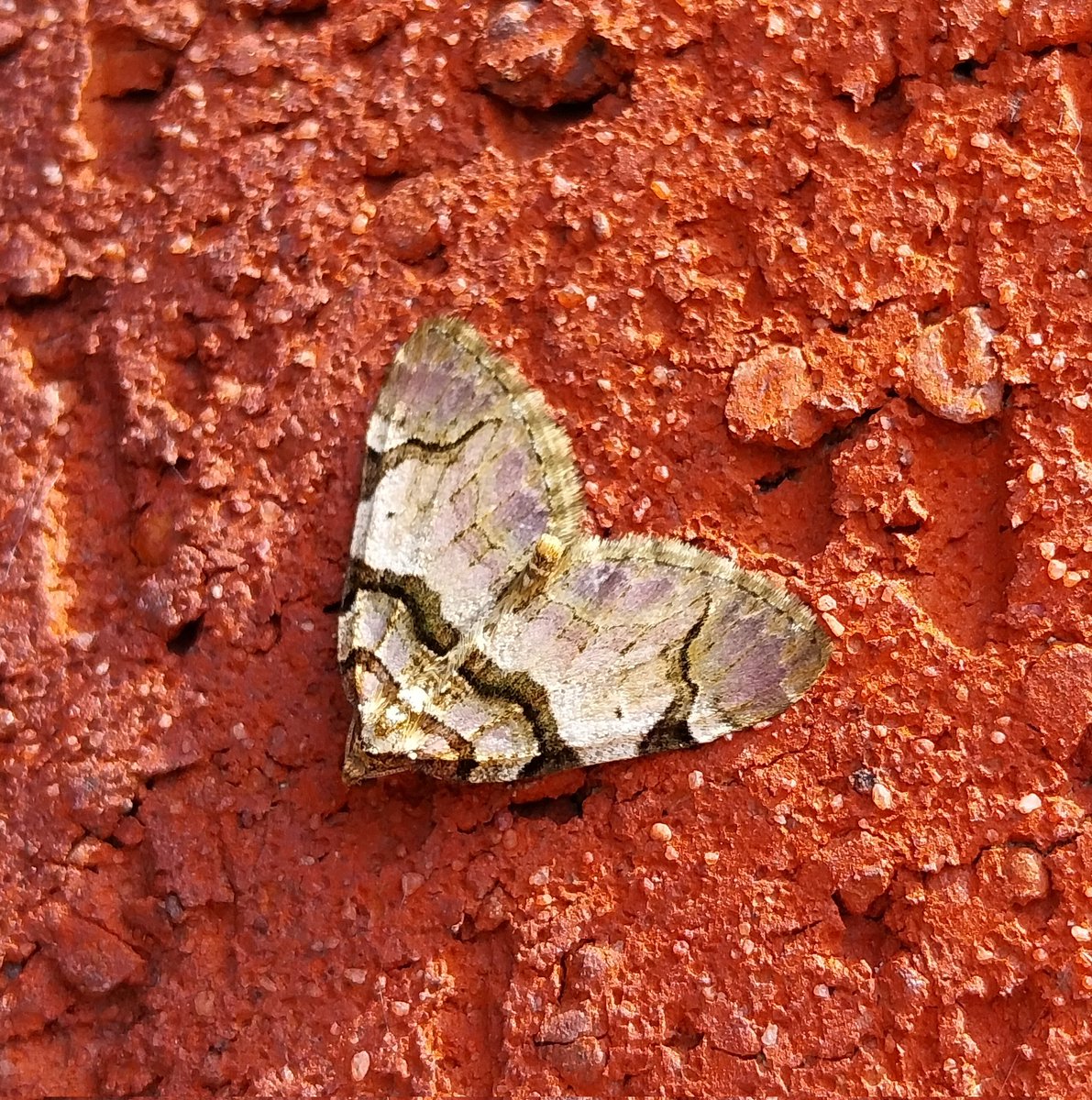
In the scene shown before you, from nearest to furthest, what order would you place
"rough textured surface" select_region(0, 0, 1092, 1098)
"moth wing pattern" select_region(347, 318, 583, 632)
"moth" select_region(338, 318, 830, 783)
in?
"rough textured surface" select_region(0, 0, 1092, 1098), "moth" select_region(338, 318, 830, 783), "moth wing pattern" select_region(347, 318, 583, 632)

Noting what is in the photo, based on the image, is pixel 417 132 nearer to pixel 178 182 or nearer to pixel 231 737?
pixel 178 182

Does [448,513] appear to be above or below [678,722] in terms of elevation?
above

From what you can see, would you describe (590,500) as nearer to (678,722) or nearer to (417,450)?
(417,450)

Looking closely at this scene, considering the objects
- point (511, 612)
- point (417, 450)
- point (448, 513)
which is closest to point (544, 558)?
point (511, 612)

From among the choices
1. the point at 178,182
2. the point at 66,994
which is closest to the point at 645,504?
the point at 178,182

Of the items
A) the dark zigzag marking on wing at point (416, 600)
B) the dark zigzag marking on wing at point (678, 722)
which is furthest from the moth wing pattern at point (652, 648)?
the dark zigzag marking on wing at point (416, 600)

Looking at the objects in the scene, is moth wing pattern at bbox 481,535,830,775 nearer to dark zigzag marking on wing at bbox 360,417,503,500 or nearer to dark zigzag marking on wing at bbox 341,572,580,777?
dark zigzag marking on wing at bbox 341,572,580,777

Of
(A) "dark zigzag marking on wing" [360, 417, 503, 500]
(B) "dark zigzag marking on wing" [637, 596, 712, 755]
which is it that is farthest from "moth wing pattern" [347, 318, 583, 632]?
(B) "dark zigzag marking on wing" [637, 596, 712, 755]

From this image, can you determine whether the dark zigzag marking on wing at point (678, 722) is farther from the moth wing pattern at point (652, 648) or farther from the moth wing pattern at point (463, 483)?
the moth wing pattern at point (463, 483)
